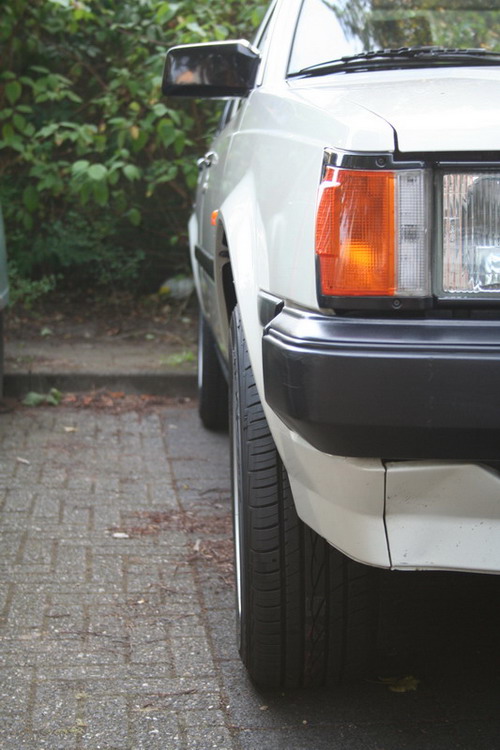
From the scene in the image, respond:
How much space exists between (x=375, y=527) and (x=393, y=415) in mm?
238

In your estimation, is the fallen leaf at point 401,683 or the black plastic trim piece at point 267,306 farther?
the fallen leaf at point 401,683

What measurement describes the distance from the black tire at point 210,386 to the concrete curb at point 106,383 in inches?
27.3

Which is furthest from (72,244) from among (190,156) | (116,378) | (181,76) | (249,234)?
(249,234)

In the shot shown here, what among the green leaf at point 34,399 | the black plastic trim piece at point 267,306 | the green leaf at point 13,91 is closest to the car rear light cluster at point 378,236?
the black plastic trim piece at point 267,306

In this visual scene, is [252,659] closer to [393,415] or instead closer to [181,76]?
[393,415]

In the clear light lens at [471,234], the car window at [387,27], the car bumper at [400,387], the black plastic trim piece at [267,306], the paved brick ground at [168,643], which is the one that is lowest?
the paved brick ground at [168,643]

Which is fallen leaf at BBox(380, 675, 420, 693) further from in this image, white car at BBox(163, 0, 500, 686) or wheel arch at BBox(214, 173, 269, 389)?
wheel arch at BBox(214, 173, 269, 389)

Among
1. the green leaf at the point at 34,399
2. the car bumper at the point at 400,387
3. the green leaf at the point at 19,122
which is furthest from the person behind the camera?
the green leaf at the point at 19,122

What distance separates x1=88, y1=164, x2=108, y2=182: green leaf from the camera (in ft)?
19.5

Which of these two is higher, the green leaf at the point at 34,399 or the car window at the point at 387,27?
the car window at the point at 387,27

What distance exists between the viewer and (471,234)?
73.0 inches

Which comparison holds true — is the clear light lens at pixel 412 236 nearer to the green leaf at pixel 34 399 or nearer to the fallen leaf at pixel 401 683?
the fallen leaf at pixel 401 683

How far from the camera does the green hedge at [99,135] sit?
632 centimetres

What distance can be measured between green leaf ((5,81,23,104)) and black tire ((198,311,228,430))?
2673mm
